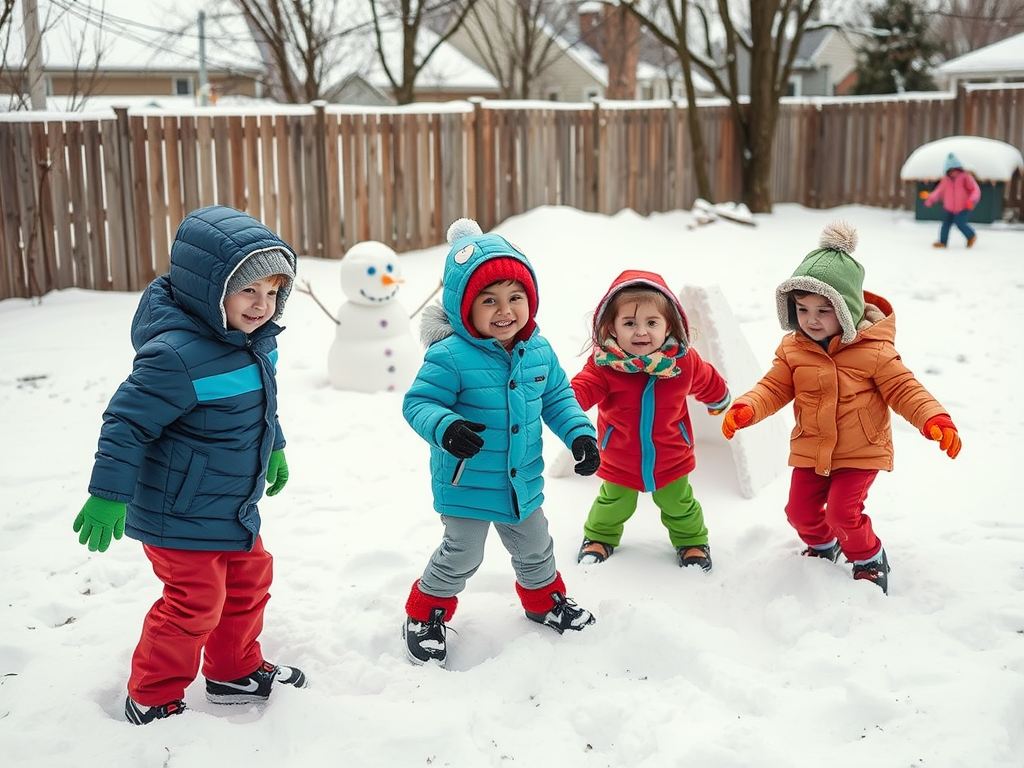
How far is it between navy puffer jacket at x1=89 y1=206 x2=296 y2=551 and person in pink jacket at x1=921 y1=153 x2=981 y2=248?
34.1 ft

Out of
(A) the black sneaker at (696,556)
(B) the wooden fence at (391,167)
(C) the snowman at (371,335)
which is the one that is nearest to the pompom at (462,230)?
(A) the black sneaker at (696,556)

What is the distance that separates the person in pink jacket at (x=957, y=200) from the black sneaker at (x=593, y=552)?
905 centimetres

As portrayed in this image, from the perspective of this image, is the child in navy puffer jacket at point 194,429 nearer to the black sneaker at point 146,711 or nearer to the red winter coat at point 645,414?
the black sneaker at point 146,711

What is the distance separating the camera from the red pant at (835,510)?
11.1 feet

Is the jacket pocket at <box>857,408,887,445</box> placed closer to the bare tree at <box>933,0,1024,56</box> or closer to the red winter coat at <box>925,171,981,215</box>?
the red winter coat at <box>925,171,981,215</box>

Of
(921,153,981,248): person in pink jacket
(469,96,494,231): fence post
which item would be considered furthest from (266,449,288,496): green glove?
(921,153,981,248): person in pink jacket

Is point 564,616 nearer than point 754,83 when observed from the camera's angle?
Yes

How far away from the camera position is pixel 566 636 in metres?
3.16

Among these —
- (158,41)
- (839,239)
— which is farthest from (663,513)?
(158,41)

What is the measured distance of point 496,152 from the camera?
1123cm

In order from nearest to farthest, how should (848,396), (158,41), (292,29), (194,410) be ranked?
(194,410)
(848,396)
(292,29)
(158,41)

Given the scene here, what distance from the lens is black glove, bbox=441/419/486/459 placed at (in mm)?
2734

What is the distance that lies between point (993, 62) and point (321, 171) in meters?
14.0

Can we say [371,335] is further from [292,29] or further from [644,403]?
[292,29]
